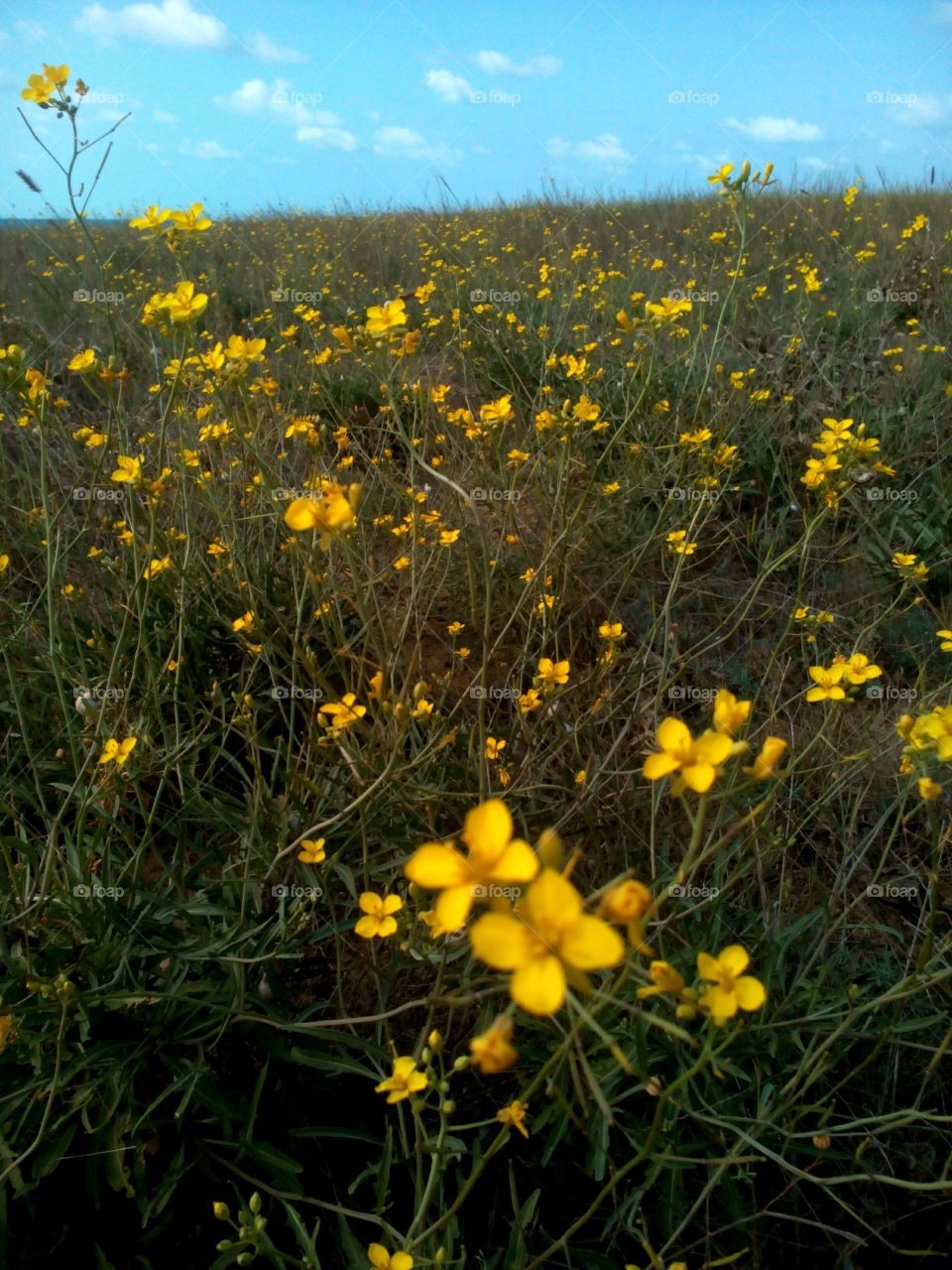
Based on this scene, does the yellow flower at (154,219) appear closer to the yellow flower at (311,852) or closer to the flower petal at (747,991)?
the yellow flower at (311,852)

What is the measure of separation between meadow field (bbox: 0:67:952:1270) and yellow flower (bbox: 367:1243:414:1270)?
15 mm

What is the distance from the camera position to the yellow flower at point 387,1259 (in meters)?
1.08

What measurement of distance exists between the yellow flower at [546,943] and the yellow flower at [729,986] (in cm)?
29

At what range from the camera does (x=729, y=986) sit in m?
0.87

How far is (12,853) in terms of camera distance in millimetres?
1786

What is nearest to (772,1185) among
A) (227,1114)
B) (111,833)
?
(227,1114)

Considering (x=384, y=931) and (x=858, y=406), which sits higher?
(x=858, y=406)

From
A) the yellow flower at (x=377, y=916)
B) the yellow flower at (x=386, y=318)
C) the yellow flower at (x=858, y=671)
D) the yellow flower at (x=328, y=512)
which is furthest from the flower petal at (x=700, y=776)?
the yellow flower at (x=386, y=318)

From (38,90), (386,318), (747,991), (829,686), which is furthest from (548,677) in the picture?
(38,90)

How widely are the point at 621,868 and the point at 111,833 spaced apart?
1.15m

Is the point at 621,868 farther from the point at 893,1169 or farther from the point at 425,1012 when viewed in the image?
the point at 893,1169

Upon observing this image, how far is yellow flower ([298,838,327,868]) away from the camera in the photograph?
5.07 ft

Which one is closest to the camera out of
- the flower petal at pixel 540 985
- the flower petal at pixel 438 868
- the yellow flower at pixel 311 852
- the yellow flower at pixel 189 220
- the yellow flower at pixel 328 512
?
the flower petal at pixel 540 985

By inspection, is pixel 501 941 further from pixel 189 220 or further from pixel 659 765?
pixel 189 220
